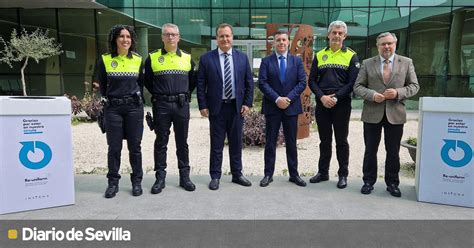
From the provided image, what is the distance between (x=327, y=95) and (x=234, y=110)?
110 centimetres

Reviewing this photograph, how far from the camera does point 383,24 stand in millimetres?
15203

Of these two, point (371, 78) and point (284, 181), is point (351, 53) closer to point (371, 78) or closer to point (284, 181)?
point (371, 78)

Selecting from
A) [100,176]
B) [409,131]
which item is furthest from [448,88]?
[100,176]

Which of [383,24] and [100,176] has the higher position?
[383,24]

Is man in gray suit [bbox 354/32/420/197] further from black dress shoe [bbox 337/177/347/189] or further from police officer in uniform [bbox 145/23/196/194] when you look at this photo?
police officer in uniform [bbox 145/23/196/194]

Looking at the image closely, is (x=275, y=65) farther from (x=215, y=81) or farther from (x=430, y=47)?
(x=430, y=47)

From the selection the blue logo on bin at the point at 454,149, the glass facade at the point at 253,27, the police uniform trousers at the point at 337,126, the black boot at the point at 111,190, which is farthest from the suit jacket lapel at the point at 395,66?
the glass facade at the point at 253,27

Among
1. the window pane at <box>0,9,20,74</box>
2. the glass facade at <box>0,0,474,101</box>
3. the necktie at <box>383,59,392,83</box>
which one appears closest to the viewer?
the necktie at <box>383,59,392,83</box>

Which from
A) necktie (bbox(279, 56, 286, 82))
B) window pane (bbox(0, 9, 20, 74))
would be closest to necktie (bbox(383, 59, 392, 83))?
necktie (bbox(279, 56, 286, 82))

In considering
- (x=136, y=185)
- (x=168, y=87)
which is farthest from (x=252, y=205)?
(x=168, y=87)

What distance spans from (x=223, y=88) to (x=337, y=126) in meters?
1.43

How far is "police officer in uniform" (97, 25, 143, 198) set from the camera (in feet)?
13.0

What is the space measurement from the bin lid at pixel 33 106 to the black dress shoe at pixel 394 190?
3.61 metres

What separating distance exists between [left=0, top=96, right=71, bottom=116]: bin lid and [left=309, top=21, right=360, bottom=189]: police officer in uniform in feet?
9.13
